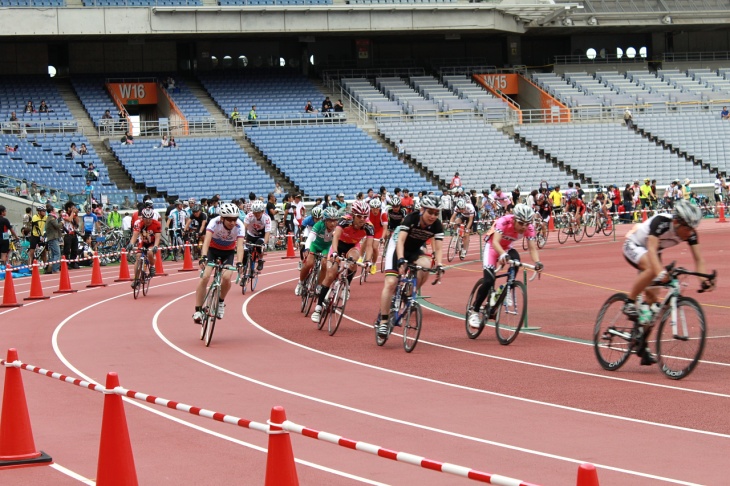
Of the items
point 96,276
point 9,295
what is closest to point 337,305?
point 9,295

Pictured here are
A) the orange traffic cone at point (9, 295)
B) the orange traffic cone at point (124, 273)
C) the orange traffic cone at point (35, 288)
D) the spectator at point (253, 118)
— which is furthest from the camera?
the spectator at point (253, 118)

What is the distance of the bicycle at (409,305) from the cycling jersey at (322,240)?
4.30 metres

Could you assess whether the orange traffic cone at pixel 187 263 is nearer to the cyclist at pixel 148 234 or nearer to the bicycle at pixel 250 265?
the bicycle at pixel 250 265

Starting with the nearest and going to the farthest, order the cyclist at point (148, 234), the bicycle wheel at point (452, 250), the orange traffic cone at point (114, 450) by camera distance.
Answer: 1. the orange traffic cone at point (114, 450)
2. the cyclist at point (148, 234)
3. the bicycle wheel at point (452, 250)

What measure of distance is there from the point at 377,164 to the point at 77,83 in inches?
646

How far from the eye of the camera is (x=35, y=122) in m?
48.3

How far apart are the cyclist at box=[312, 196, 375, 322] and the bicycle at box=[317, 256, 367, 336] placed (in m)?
0.16

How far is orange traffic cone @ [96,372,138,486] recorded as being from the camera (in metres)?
7.54

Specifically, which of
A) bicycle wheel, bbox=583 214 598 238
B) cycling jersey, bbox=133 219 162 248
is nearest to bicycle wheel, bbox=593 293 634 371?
cycling jersey, bbox=133 219 162 248

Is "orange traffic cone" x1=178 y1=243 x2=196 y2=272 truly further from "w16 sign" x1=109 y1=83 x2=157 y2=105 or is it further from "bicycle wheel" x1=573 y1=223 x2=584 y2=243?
"w16 sign" x1=109 y1=83 x2=157 y2=105

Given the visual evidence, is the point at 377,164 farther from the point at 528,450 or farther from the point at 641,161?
the point at 528,450

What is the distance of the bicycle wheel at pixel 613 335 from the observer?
1229 centimetres

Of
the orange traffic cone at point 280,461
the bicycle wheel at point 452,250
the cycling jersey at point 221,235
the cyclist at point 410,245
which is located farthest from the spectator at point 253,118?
the orange traffic cone at point 280,461

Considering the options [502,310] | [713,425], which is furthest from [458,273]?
[713,425]
